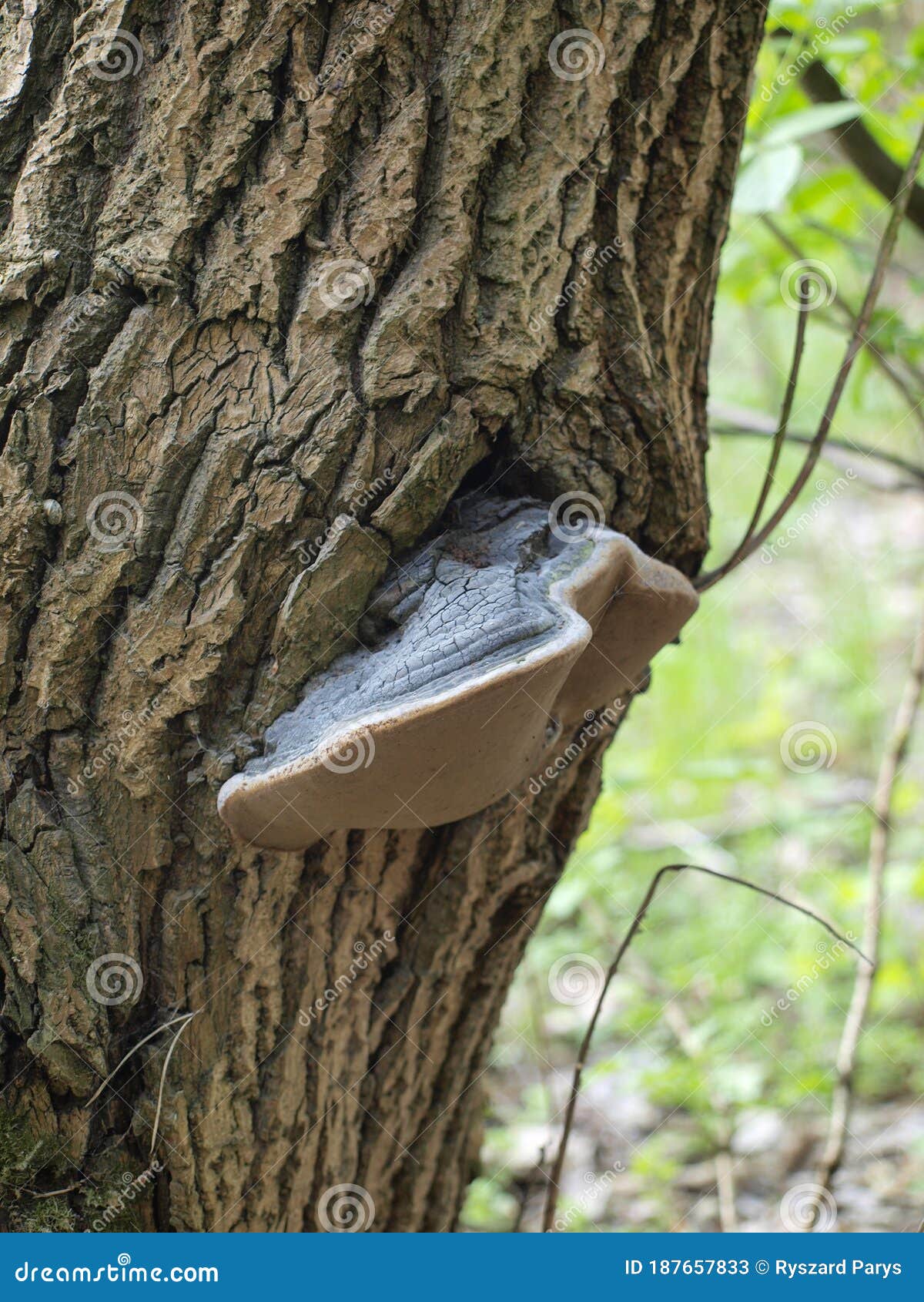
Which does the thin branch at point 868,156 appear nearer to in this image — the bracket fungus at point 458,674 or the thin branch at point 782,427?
the thin branch at point 782,427

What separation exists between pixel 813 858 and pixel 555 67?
4.33m

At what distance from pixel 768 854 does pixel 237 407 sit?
4.34 meters

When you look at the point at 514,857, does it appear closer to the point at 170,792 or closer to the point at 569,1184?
the point at 170,792

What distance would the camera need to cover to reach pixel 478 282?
1.38m

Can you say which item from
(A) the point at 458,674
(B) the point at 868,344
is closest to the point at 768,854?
(B) the point at 868,344

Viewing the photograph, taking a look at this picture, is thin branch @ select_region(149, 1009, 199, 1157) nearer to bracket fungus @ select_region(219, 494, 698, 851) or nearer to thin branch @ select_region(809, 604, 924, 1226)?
bracket fungus @ select_region(219, 494, 698, 851)

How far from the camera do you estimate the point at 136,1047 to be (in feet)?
4.73

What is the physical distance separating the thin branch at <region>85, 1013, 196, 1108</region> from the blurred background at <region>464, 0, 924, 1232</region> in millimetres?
1089

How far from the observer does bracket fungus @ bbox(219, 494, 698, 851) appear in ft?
3.83

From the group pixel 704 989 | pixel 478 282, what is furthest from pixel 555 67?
pixel 704 989

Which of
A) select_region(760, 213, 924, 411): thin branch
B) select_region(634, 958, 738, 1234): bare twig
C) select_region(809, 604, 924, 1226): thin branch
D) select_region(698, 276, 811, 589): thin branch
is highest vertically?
select_region(760, 213, 924, 411): thin branch

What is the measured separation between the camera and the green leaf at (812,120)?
1.93 meters

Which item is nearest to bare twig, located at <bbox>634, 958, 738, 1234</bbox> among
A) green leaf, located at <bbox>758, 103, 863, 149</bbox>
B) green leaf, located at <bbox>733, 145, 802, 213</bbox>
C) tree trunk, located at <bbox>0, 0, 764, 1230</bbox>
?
tree trunk, located at <bbox>0, 0, 764, 1230</bbox>

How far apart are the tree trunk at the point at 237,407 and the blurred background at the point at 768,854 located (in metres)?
0.69
